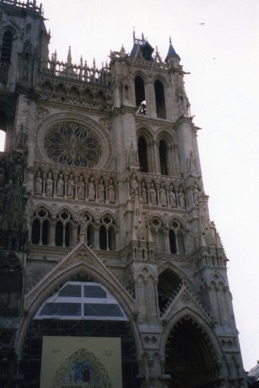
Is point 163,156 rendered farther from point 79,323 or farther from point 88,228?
point 79,323

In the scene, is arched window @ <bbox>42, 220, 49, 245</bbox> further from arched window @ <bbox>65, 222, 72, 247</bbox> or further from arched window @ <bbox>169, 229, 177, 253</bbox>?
arched window @ <bbox>169, 229, 177, 253</bbox>

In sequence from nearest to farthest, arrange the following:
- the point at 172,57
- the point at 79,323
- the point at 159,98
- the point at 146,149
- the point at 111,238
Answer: the point at 79,323, the point at 111,238, the point at 146,149, the point at 159,98, the point at 172,57

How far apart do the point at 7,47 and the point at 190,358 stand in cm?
2622

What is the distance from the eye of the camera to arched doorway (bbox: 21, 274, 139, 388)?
2170cm

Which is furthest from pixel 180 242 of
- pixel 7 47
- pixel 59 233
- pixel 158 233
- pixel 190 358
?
pixel 7 47

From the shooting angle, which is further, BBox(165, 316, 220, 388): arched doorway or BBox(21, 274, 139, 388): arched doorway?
BBox(165, 316, 220, 388): arched doorway

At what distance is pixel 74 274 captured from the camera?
24766mm

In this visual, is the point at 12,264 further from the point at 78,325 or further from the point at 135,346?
the point at 135,346

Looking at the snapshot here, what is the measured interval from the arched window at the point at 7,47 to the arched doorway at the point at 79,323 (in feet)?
61.8

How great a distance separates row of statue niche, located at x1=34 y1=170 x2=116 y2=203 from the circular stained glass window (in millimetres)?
2118

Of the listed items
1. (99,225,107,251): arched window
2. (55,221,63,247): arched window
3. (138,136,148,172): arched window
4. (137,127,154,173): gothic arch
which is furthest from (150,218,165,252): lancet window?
(138,136,148,172): arched window

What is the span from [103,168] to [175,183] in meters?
5.16

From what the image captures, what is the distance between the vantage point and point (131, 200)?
→ 28328 millimetres

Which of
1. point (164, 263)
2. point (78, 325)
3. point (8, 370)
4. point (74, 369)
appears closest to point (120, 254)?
point (164, 263)
